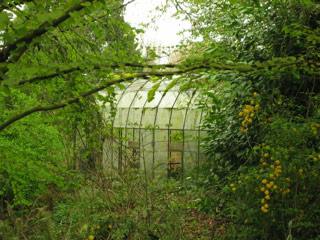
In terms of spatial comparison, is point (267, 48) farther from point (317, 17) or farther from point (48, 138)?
point (48, 138)

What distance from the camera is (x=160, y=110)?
1127 centimetres

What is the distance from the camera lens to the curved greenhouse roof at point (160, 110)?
1055 cm

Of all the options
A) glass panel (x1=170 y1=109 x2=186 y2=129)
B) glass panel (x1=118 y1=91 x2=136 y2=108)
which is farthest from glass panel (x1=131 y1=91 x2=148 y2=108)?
glass panel (x1=170 y1=109 x2=186 y2=129)

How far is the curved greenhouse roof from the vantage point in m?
10.6

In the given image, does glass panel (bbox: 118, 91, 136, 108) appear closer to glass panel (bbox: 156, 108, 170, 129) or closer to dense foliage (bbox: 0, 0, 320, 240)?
glass panel (bbox: 156, 108, 170, 129)

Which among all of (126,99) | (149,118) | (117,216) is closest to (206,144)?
(117,216)

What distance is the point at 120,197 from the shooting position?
4.76 metres

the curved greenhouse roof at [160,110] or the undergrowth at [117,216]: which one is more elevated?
the curved greenhouse roof at [160,110]

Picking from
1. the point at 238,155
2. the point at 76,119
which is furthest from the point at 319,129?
the point at 76,119

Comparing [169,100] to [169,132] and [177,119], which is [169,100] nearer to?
[177,119]

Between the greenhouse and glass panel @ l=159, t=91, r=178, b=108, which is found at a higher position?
glass panel @ l=159, t=91, r=178, b=108

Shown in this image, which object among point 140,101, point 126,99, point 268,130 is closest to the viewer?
point 268,130

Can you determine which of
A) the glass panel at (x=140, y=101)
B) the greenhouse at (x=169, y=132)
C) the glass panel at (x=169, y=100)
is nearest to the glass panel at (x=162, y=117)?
the greenhouse at (x=169, y=132)

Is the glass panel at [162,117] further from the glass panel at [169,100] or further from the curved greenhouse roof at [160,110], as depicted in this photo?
the glass panel at [169,100]
